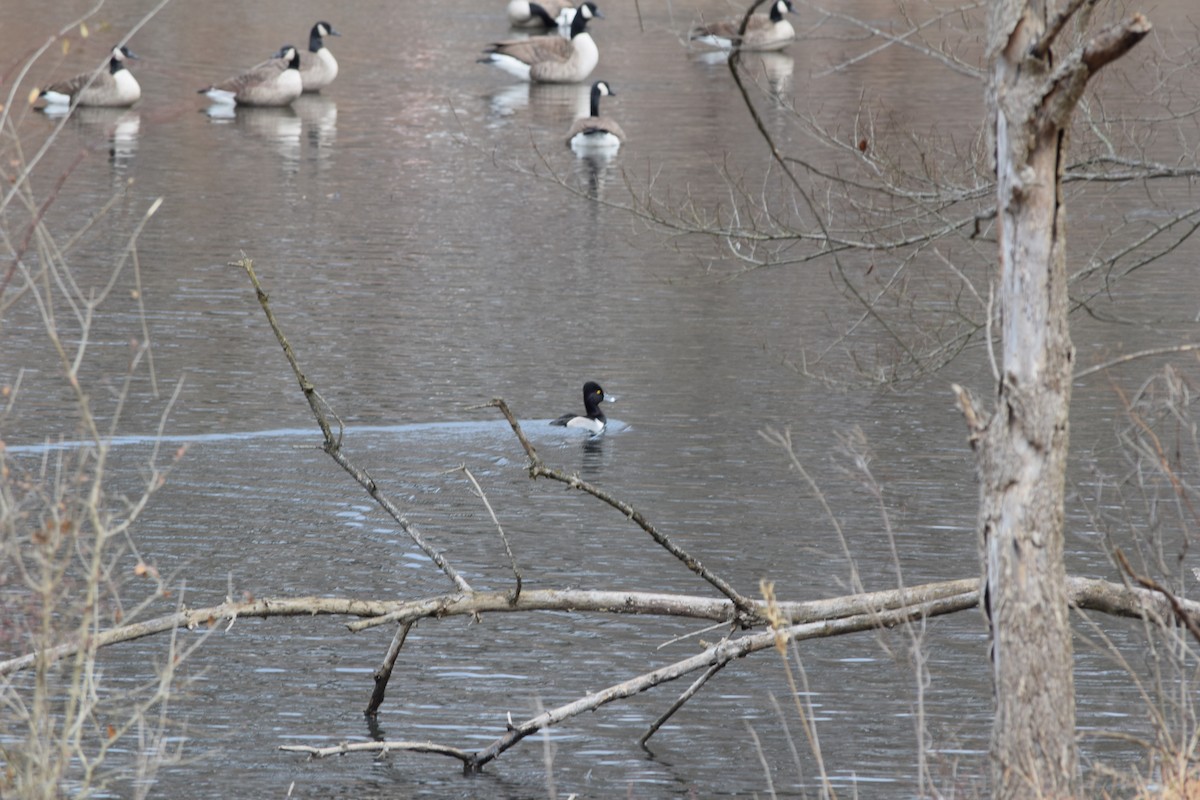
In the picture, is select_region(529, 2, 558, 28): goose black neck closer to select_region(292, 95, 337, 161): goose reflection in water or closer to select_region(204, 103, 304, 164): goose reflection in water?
select_region(292, 95, 337, 161): goose reflection in water

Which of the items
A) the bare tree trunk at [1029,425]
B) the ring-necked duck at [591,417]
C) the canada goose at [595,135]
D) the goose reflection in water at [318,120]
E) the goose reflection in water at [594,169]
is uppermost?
the bare tree trunk at [1029,425]

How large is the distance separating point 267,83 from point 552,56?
7038mm

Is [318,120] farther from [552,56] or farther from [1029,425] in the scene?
[1029,425]

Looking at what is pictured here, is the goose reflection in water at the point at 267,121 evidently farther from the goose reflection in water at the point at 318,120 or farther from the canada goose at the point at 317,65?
the canada goose at the point at 317,65

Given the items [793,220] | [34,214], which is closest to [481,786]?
[34,214]

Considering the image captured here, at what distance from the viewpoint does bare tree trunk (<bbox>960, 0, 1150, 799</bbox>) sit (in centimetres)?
583

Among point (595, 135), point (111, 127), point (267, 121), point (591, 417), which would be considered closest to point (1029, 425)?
point (591, 417)

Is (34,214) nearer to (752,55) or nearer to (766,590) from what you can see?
(766,590)

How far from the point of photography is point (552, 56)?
3919 cm

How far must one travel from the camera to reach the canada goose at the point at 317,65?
36.7 m

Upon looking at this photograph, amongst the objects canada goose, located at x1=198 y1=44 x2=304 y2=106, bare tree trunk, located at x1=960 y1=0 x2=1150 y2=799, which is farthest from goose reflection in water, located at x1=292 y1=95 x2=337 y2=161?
bare tree trunk, located at x1=960 y1=0 x2=1150 y2=799

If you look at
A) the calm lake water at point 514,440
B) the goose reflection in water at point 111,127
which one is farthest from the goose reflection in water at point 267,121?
the goose reflection in water at point 111,127

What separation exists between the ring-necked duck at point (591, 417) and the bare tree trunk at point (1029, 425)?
9209 mm

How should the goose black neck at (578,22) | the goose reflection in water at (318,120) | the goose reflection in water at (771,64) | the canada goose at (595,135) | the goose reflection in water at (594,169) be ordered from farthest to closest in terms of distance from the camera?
the goose black neck at (578,22) → the goose reflection in water at (771,64) → the goose reflection in water at (318,120) → the canada goose at (595,135) → the goose reflection in water at (594,169)
